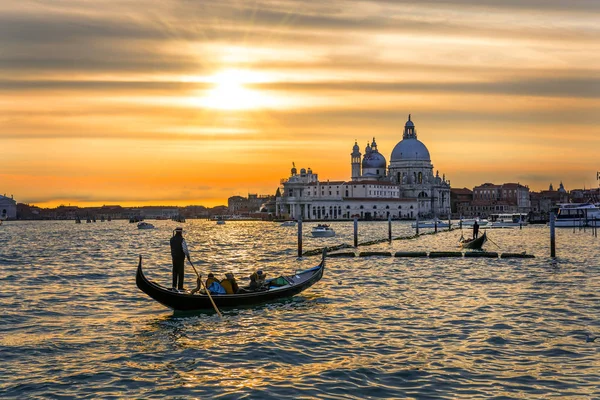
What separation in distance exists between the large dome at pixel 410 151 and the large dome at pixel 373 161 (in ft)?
14.1

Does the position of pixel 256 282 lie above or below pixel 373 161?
below

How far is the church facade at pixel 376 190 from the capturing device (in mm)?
142875

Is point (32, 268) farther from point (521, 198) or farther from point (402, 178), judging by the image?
point (521, 198)

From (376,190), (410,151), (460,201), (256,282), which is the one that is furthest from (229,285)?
(460,201)

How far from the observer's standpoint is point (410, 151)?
16088cm

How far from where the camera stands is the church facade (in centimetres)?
14288

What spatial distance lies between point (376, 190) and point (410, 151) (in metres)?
16.8

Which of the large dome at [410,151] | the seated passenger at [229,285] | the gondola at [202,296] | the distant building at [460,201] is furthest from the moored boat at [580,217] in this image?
the distant building at [460,201]

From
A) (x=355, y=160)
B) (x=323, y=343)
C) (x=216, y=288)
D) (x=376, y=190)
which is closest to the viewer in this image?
(x=323, y=343)

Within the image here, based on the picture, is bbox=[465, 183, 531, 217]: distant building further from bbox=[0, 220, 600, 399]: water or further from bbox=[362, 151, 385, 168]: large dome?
bbox=[0, 220, 600, 399]: water

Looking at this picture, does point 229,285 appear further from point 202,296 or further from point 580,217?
point 580,217

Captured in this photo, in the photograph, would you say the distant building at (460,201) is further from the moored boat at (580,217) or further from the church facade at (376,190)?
the moored boat at (580,217)

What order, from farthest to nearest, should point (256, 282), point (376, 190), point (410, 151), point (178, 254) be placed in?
point (410, 151), point (376, 190), point (256, 282), point (178, 254)

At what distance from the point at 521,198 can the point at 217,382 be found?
18430cm
